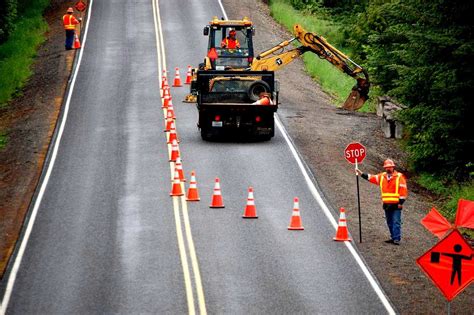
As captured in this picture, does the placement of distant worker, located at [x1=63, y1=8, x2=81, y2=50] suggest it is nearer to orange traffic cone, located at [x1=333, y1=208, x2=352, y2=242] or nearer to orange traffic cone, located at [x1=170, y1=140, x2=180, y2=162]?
orange traffic cone, located at [x1=170, y1=140, x2=180, y2=162]

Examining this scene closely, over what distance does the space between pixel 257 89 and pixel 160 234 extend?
11.3m

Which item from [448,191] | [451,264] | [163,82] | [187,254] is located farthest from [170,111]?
[451,264]

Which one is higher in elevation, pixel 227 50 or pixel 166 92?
pixel 227 50

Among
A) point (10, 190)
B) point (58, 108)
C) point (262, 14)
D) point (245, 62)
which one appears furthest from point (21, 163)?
point (262, 14)

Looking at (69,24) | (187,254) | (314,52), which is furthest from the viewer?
(69,24)

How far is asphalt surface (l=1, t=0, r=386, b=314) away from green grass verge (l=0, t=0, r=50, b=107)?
15.7 ft

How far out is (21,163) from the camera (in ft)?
104

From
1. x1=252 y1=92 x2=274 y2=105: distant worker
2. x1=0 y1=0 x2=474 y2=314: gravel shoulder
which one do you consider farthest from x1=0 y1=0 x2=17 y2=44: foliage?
x1=252 y1=92 x2=274 y2=105: distant worker

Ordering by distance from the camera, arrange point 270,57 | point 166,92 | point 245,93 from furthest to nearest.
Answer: point 166,92
point 270,57
point 245,93

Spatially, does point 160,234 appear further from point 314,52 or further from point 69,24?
point 69,24

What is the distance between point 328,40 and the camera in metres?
56.8

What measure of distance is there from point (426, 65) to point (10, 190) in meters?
12.3

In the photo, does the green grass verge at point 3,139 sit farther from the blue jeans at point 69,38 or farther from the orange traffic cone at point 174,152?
Answer: the blue jeans at point 69,38

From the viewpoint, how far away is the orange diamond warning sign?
724 inches
